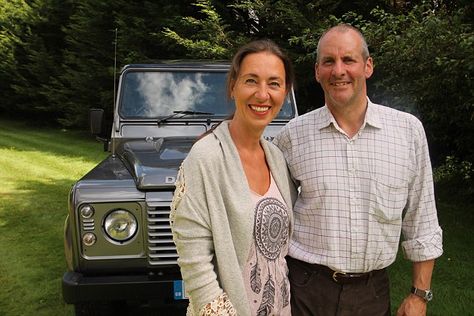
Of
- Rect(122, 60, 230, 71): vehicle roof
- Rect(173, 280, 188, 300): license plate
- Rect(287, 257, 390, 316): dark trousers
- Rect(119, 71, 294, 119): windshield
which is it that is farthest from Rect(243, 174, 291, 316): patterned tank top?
Rect(122, 60, 230, 71): vehicle roof

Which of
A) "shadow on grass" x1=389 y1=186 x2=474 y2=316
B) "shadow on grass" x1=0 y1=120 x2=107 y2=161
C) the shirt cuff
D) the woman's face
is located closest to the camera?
the woman's face

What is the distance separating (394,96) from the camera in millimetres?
6848

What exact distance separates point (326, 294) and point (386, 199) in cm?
42

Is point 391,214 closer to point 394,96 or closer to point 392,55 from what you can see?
point 392,55

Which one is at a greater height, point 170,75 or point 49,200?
point 170,75

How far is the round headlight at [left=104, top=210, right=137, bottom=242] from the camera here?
2906 mm

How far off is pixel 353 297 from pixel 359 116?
69 centimetres

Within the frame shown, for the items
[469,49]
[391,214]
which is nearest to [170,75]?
[469,49]

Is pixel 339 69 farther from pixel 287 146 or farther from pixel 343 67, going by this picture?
pixel 287 146

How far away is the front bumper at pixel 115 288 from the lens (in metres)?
2.85

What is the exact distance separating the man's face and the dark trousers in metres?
0.65

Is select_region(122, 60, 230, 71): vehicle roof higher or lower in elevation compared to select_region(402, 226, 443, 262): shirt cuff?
higher

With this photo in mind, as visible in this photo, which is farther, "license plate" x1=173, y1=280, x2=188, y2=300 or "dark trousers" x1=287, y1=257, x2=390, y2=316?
"license plate" x1=173, y1=280, x2=188, y2=300

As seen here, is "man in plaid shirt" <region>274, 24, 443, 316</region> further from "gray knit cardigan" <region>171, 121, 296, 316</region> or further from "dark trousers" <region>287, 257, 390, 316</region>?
"gray knit cardigan" <region>171, 121, 296, 316</region>
